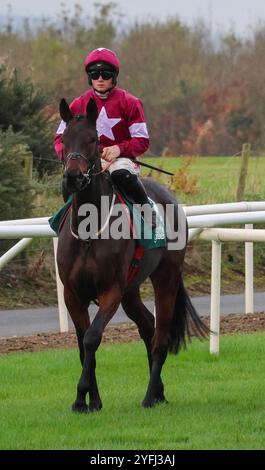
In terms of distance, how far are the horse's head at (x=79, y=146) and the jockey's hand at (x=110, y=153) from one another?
0.95ft

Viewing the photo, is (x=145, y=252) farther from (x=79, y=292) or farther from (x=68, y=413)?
(x=68, y=413)

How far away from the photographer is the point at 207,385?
7.25m

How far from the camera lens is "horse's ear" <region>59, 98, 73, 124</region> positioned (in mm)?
6453

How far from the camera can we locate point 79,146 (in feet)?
Result: 20.7

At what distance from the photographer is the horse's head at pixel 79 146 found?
20.3 ft

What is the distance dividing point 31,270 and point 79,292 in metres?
6.10

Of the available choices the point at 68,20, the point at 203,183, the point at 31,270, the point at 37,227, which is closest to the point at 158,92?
the point at 68,20

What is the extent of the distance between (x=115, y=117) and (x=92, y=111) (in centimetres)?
44

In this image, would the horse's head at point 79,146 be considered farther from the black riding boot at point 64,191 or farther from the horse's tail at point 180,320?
the horse's tail at point 180,320

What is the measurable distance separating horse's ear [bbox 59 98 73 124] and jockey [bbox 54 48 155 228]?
28 centimetres

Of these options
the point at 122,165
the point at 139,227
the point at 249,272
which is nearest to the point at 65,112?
the point at 122,165

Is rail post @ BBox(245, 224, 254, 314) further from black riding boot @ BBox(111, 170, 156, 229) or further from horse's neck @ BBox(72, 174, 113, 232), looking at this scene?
horse's neck @ BBox(72, 174, 113, 232)

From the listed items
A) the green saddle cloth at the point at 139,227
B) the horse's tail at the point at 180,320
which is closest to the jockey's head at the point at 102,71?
the green saddle cloth at the point at 139,227

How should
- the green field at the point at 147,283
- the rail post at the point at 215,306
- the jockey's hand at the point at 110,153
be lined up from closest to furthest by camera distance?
the jockey's hand at the point at 110,153, the rail post at the point at 215,306, the green field at the point at 147,283
